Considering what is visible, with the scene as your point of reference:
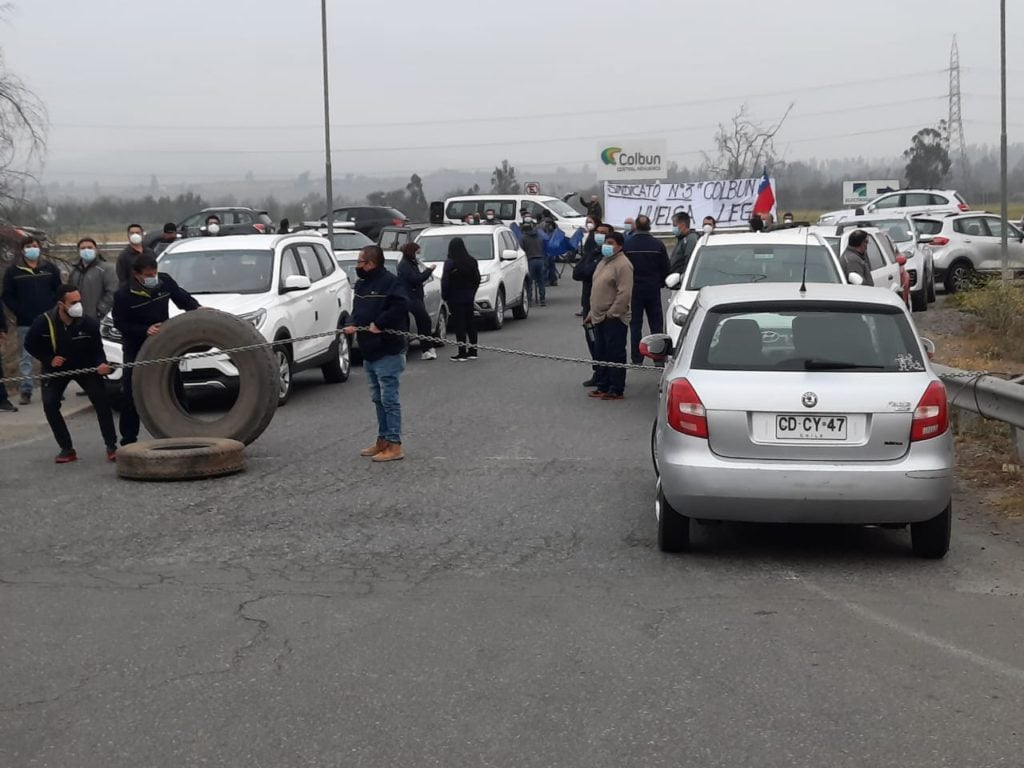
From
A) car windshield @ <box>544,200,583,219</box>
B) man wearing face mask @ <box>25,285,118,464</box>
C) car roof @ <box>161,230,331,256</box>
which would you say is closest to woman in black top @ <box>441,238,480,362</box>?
car roof @ <box>161,230,331,256</box>

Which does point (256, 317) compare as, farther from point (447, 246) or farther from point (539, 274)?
point (539, 274)

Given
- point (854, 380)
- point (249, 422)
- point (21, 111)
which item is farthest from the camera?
point (21, 111)

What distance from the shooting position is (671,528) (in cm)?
841

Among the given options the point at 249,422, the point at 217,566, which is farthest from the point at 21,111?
the point at 217,566

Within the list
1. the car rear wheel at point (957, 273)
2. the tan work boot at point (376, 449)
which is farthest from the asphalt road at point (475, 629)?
the car rear wheel at point (957, 273)

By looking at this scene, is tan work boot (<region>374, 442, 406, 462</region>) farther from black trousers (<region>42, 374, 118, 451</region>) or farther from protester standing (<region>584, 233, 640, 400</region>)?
protester standing (<region>584, 233, 640, 400</region>)

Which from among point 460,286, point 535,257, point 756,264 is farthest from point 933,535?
point 535,257

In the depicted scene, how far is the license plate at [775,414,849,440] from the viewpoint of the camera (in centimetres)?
793

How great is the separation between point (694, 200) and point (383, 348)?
35.2m

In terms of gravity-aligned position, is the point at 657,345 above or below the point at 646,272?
below

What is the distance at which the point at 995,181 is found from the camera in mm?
119875

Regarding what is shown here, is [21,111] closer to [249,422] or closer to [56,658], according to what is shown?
[249,422]

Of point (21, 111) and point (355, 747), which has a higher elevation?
point (21, 111)

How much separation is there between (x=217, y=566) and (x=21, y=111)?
16684 millimetres
